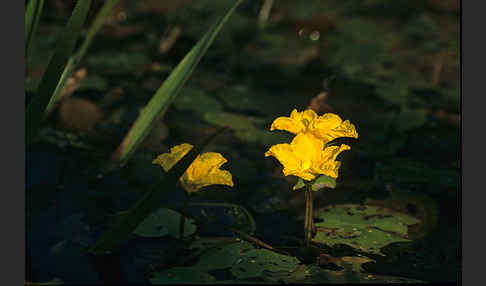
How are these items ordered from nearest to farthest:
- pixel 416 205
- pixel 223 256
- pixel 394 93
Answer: pixel 223 256 < pixel 416 205 < pixel 394 93

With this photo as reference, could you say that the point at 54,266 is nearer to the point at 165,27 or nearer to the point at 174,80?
the point at 174,80

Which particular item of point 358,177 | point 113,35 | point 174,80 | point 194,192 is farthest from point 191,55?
point 113,35

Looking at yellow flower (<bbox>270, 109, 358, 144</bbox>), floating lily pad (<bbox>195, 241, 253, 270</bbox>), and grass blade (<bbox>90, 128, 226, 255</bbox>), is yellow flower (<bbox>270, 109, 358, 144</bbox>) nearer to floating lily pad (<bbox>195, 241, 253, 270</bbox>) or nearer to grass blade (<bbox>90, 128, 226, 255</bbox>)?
grass blade (<bbox>90, 128, 226, 255</bbox>)

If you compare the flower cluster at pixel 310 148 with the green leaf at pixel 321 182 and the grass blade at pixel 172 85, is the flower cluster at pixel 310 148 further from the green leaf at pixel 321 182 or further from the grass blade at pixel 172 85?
the grass blade at pixel 172 85

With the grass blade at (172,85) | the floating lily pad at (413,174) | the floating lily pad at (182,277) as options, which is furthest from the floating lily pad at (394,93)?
the floating lily pad at (182,277)

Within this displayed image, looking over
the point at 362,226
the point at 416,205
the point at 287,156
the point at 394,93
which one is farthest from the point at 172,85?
the point at 394,93

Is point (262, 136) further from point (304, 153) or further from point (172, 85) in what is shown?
point (304, 153)
